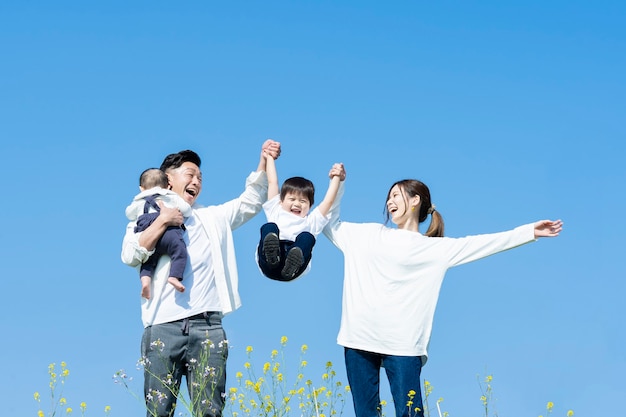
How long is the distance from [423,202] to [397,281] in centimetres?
74

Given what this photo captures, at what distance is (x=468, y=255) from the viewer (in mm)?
6523

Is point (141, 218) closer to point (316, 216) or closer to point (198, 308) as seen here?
point (198, 308)

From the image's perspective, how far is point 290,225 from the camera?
6.50 m

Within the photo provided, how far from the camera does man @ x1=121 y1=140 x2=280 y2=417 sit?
228 inches

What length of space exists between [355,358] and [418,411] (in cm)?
63

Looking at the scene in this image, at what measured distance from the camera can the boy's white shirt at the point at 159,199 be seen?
20.6ft

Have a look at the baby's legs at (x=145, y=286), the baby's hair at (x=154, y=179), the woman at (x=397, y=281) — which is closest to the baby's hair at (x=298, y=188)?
the woman at (x=397, y=281)

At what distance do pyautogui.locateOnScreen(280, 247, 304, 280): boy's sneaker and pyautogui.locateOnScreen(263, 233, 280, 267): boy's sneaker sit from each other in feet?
0.33

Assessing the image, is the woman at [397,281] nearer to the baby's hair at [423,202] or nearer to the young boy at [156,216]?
the baby's hair at [423,202]

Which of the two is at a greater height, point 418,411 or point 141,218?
point 141,218

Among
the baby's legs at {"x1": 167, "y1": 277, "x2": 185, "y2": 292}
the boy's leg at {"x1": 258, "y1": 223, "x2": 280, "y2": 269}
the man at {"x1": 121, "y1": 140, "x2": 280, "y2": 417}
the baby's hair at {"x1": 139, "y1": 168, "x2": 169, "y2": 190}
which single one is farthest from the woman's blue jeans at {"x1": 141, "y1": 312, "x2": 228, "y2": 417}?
the baby's hair at {"x1": 139, "y1": 168, "x2": 169, "y2": 190}

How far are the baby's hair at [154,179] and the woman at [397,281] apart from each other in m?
1.45

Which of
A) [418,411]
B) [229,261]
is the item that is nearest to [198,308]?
[229,261]

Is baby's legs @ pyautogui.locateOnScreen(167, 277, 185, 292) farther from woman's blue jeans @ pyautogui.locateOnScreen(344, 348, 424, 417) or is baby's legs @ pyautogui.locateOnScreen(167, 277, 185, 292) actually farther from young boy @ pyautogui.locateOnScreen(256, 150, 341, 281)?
woman's blue jeans @ pyautogui.locateOnScreen(344, 348, 424, 417)
